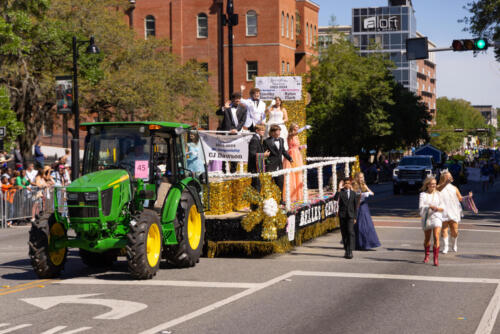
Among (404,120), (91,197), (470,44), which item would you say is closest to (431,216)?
(91,197)

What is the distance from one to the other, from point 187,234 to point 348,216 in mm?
3817

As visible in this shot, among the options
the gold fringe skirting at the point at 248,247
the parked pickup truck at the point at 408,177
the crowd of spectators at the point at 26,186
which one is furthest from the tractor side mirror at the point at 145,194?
the parked pickup truck at the point at 408,177

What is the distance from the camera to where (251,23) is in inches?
3039

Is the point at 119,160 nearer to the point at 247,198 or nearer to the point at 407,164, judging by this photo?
the point at 247,198

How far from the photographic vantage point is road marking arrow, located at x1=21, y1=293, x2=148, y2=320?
10008 millimetres

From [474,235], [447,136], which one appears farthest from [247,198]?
[447,136]

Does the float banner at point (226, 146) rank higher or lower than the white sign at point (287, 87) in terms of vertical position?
lower

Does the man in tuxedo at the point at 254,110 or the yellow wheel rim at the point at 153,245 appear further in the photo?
the man in tuxedo at the point at 254,110

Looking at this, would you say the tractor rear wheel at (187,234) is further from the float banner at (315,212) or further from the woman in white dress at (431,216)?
the woman in white dress at (431,216)

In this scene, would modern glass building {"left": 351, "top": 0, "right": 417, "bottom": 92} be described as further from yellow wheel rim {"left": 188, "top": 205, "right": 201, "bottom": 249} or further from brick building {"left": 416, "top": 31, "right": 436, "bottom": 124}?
yellow wheel rim {"left": 188, "top": 205, "right": 201, "bottom": 249}

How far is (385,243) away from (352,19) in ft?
409

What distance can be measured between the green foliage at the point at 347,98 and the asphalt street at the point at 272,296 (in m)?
55.1

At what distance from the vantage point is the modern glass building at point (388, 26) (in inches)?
5384

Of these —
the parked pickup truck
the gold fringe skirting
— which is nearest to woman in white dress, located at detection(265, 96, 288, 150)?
the gold fringe skirting
